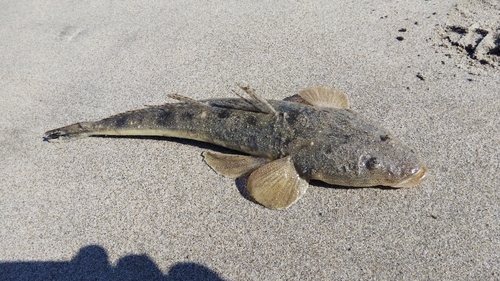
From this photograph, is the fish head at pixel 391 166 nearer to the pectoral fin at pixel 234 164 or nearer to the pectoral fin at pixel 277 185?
the pectoral fin at pixel 277 185

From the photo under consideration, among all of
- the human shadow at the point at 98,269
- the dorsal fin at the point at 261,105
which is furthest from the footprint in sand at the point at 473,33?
the human shadow at the point at 98,269

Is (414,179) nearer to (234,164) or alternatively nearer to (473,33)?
(234,164)

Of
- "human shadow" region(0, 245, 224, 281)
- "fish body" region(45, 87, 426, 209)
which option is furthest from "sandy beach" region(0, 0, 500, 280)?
"fish body" region(45, 87, 426, 209)

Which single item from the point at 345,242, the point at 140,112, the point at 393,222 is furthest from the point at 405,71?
the point at 140,112

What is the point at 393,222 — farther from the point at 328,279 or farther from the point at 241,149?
the point at 241,149

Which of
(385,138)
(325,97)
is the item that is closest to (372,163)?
(385,138)

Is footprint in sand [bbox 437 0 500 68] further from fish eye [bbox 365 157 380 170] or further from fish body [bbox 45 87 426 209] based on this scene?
fish eye [bbox 365 157 380 170]
